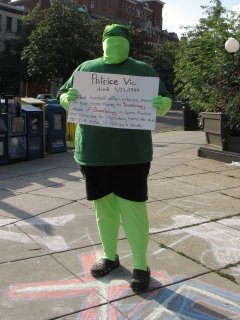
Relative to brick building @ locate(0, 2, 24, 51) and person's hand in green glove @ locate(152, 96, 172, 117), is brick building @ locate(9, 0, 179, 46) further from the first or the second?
person's hand in green glove @ locate(152, 96, 172, 117)

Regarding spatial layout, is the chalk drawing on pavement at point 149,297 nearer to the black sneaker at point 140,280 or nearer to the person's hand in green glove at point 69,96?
the black sneaker at point 140,280

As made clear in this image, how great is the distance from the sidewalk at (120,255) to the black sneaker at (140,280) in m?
0.06

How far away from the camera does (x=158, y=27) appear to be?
94562 millimetres

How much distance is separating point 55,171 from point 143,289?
4750 millimetres

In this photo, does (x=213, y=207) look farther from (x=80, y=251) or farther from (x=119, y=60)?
(x=119, y=60)

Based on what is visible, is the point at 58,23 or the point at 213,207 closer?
the point at 213,207

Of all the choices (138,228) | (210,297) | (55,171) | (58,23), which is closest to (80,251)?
(138,228)

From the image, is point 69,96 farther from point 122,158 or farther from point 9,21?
point 9,21

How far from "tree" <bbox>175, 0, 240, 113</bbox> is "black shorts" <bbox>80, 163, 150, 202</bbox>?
5.83 m

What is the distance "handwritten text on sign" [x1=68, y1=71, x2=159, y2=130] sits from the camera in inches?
124

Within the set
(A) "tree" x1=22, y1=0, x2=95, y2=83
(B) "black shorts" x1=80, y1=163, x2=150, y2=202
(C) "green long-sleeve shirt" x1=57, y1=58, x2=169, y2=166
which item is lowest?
(B) "black shorts" x1=80, y1=163, x2=150, y2=202

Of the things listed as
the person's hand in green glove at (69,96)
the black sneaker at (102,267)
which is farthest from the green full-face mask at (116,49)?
the black sneaker at (102,267)

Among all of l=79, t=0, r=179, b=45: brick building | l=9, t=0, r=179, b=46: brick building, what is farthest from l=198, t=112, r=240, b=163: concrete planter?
l=79, t=0, r=179, b=45: brick building

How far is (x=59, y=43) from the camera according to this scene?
29328 millimetres
